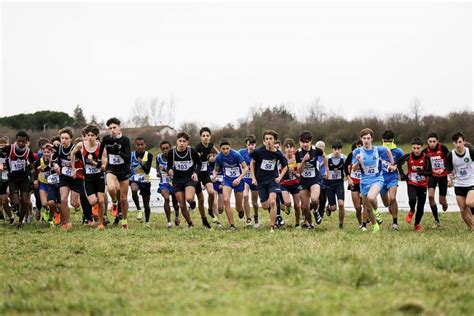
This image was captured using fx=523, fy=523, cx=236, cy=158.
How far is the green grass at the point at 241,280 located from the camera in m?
4.33

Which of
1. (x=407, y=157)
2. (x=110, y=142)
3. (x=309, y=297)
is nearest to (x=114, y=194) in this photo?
(x=110, y=142)

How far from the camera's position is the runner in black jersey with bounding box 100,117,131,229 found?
38.8 ft

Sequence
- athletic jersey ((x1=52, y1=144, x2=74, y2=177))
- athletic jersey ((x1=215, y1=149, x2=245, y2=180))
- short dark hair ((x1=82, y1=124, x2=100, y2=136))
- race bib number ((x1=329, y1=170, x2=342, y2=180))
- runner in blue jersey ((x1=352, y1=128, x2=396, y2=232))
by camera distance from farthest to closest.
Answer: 1. race bib number ((x1=329, y1=170, x2=342, y2=180))
2. athletic jersey ((x1=215, y1=149, x2=245, y2=180))
3. athletic jersey ((x1=52, y1=144, x2=74, y2=177))
4. short dark hair ((x1=82, y1=124, x2=100, y2=136))
5. runner in blue jersey ((x1=352, y1=128, x2=396, y2=232))

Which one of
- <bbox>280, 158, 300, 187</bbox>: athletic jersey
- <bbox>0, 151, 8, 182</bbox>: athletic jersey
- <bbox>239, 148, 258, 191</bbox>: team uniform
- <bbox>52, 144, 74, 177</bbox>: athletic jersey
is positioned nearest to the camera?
<bbox>280, 158, 300, 187</bbox>: athletic jersey

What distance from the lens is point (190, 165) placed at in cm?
1188

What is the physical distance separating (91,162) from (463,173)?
26.5 feet

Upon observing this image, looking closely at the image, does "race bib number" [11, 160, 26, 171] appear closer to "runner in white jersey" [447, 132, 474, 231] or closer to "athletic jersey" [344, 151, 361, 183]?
"athletic jersey" [344, 151, 361, 183]

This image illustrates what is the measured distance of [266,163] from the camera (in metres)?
11.6

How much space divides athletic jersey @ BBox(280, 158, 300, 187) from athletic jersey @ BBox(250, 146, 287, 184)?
0.71 m

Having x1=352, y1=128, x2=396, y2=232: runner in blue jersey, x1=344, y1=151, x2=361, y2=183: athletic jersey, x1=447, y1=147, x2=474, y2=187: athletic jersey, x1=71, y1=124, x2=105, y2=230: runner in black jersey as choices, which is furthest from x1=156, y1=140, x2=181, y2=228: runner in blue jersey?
x1=447, y1=147, x2=474, y2=187: athletic jersey

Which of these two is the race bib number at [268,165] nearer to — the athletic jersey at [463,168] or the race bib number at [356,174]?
the race bib number at [356,174]

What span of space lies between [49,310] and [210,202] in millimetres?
8577

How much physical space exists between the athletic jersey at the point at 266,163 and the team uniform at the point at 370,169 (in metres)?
1.69

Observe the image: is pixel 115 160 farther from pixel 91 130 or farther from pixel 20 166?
pixel 20 166
